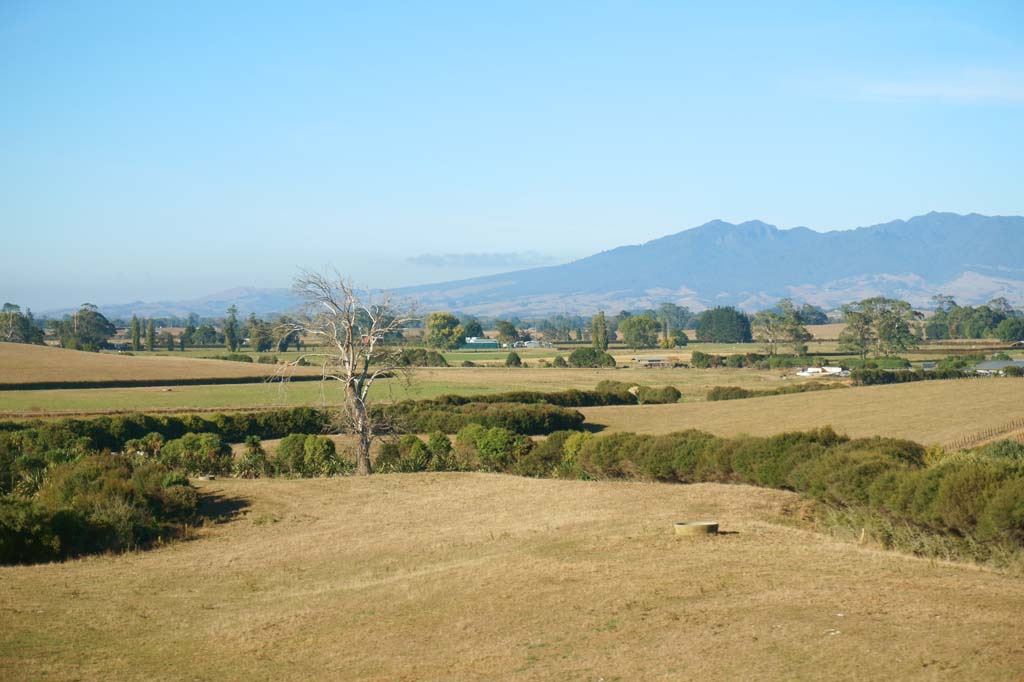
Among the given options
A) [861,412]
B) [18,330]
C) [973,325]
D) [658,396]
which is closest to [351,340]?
[861,412]

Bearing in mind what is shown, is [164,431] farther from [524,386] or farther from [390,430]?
[524,386]

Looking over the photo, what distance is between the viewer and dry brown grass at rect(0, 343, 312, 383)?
2778 inches

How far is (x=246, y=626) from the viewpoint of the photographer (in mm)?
13641

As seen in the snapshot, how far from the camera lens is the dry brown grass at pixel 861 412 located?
43969 millimetres

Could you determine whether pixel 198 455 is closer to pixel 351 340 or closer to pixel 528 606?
pixel 351 340

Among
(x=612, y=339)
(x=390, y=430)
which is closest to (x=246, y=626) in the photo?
(x=390, y=430)

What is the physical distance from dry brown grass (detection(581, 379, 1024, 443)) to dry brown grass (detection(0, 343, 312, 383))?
1400 inches

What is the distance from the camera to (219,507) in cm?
2462

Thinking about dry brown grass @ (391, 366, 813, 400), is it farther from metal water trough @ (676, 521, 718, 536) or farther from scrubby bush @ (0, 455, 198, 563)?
metal water trough @ (676, 521, 718, 536)

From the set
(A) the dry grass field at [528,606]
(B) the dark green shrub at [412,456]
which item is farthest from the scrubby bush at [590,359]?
(A) the dry grass field at [528,606]

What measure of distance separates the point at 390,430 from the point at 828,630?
2719cm

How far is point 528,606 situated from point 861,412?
41151 millimetres

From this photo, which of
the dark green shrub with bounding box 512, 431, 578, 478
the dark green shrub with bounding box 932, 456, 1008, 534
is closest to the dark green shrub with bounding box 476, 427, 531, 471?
the dark green shrub with bounding box 512, 431, 578, 478

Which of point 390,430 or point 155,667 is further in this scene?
point 390,430
